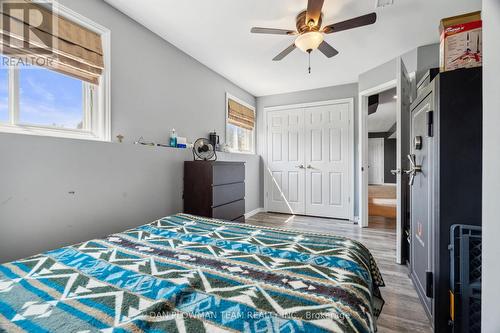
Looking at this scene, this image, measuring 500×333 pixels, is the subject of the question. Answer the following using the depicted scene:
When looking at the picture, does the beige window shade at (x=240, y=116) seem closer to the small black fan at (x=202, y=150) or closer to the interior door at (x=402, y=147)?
the small black fan at (x=202, y=150)

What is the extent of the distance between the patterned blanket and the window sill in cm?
93

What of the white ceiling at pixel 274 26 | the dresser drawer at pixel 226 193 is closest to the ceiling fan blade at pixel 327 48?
the white ceiling at pixel 274 26

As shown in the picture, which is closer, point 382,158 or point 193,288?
point 193,288

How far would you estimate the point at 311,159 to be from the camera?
428 cm

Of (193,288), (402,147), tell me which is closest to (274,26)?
(402,147)

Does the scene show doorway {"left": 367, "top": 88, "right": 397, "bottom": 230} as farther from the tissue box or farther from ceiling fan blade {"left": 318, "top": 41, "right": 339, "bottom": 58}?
ceiling fan blade {"left": 318, "top": 41, "right": 339, "bottom": 58}

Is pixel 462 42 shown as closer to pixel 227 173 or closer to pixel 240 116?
pixel 227 173

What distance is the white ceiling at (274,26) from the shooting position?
1.98 meters
